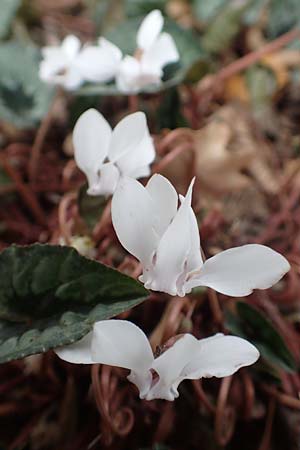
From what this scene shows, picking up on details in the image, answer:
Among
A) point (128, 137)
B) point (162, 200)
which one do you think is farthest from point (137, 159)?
point (162, 200)

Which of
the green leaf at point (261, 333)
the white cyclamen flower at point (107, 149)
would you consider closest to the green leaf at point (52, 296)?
the white cyclamen flower at point (107, 149)

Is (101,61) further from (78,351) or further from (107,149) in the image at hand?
(78,351)

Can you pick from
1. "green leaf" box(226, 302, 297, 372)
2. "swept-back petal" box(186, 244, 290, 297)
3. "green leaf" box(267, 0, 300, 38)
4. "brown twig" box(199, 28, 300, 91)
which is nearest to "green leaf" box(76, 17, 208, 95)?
"brown twig" box(199, 28, 300, 91)

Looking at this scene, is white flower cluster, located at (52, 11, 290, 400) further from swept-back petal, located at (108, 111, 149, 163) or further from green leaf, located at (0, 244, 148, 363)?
swept-back petal, located at (108, 111, 149, 163)

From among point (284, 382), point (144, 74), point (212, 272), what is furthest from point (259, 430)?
point (144, 74)

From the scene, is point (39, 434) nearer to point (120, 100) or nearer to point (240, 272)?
point (240, 272)

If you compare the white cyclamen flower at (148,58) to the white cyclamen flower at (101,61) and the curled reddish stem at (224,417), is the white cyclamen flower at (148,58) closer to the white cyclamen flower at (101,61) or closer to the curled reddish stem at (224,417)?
the white cyclamen flower at (101,61)

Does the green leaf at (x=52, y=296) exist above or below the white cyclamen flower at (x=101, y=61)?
below
